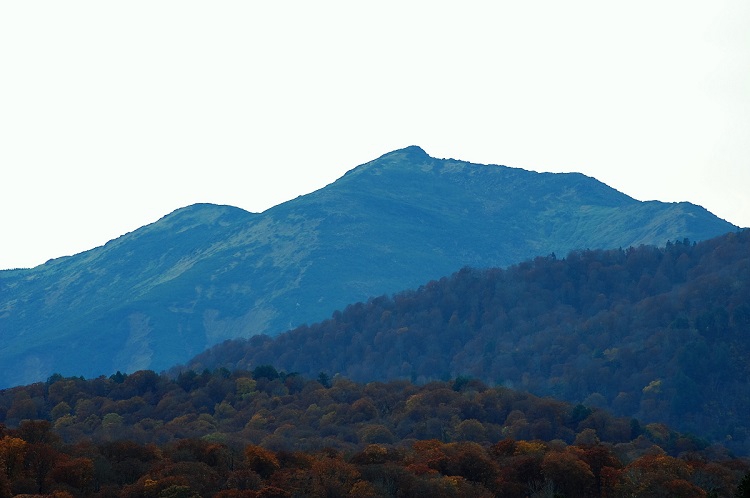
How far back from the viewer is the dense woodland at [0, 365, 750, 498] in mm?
101688

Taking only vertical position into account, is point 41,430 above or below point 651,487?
above

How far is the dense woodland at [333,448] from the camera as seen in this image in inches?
4003

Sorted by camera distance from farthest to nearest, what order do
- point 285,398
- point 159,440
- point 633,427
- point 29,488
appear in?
point 285,398, point 633,427, point 159,440, point 29,488

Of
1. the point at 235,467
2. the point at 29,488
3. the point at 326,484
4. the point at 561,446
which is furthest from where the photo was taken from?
the point at 561,446

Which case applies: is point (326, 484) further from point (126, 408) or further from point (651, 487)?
point (126, 408)

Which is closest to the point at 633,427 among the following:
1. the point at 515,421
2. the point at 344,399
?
the point at 515,421

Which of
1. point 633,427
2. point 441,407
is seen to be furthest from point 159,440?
point 633,427

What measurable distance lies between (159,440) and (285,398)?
43427mm

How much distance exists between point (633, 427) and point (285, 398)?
57915 mm

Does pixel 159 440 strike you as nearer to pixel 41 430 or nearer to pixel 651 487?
pixel 41 430

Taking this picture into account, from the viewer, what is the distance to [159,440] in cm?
15450

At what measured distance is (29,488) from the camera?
313ft

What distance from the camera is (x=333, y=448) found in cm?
14100

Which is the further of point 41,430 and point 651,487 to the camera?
point 41,430
